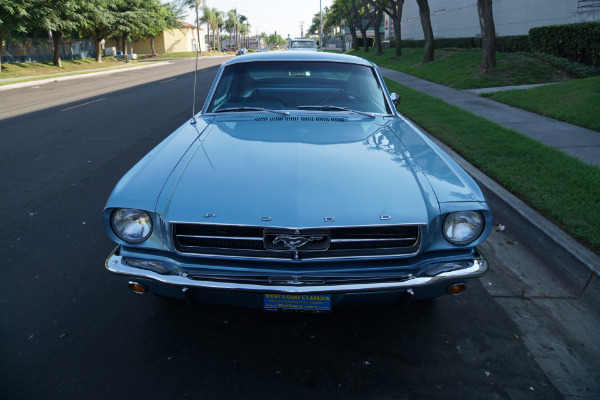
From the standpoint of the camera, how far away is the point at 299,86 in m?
4.05

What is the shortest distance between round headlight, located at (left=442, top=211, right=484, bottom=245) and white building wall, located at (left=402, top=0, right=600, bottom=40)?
16.5 meters

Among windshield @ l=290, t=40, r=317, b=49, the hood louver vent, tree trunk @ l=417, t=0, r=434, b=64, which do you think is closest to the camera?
the hood louver vent

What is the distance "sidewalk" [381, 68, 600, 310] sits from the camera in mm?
3156

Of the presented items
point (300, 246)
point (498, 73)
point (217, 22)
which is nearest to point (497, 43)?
point (498, 73)

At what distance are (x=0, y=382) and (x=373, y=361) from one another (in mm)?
1962

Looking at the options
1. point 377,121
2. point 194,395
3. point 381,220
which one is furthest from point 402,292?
point 377,121

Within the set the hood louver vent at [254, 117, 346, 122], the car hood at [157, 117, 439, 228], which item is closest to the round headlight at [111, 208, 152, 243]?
the car hood at [157, 117, 439, 228]

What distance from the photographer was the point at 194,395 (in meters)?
2.20

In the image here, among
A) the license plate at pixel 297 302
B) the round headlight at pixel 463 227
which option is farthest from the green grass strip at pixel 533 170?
the license plate at pixel 297 302

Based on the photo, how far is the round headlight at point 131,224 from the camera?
7.54 ft

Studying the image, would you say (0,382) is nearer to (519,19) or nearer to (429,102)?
(429,102)

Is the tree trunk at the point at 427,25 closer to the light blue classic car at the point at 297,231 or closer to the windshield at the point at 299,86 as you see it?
the windshield at the point at 299,86

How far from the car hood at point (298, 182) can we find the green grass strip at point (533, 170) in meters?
1.91

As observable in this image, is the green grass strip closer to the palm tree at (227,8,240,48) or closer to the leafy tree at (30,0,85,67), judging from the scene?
the leafy tree at (30,0,85,67)
